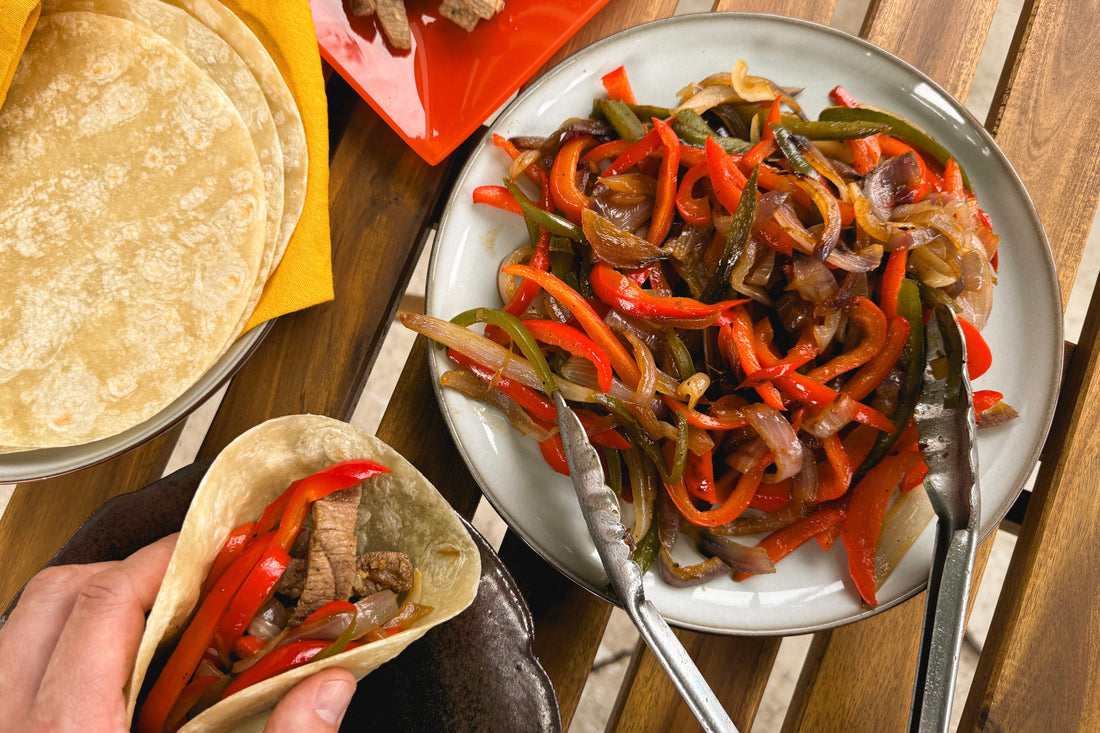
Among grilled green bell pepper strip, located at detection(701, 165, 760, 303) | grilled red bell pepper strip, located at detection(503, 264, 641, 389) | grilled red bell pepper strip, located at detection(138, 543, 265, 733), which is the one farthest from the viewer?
grilled red bell pepper strip, located at detection(503, 264, 641, 389)

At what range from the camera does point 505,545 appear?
194 cm

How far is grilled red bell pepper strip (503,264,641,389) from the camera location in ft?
5.25

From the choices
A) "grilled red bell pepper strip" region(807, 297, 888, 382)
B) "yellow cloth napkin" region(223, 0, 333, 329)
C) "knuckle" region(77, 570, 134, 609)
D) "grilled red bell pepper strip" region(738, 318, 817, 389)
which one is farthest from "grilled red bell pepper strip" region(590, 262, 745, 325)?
"knuckle" region(77, 570, 134, 609)

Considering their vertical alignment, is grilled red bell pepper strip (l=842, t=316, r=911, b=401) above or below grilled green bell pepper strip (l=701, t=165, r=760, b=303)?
below

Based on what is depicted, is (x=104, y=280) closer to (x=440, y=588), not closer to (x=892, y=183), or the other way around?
(x=440, y=588)

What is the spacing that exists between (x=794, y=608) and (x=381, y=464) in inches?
38.8

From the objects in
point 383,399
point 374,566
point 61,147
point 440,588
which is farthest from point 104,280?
point 383,399

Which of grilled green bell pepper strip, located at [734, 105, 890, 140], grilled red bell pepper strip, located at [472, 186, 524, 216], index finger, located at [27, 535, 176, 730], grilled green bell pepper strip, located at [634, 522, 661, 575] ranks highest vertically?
grilled green bell pepper strip, located at [734, 105, 890, 140]

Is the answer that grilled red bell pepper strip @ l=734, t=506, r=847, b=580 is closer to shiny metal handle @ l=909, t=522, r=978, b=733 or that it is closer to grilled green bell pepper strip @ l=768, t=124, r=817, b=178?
shiny metal handle @ l=909, t=522, r=978, b=733

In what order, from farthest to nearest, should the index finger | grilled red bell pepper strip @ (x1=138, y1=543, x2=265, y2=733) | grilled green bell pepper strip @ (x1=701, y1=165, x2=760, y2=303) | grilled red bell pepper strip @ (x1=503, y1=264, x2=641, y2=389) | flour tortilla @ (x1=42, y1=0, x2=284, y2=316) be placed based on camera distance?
1. flour tortilla @ (x1=42, y1=0, x2=284, y2=316)
2. grilled red bell pepper strip @ (x1=503, y1=264, x2=641, y2=389)
3. grilled green bell pepper strip @ (x1=701, y1=165, x2=760, y2=303)
4. grilled red bell pepper strip @ (x1=138, y1=543, x2=265, y2=733)
5. the index finger

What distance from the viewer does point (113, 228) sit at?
1.65 m

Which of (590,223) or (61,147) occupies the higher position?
(590,223)

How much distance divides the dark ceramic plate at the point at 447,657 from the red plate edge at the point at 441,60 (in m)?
0.99

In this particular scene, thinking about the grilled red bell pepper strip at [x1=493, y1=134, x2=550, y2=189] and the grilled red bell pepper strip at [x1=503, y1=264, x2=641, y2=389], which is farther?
the grilled red bell pepper strip at [x1=493, y1=134, x2=550, y2=189]
